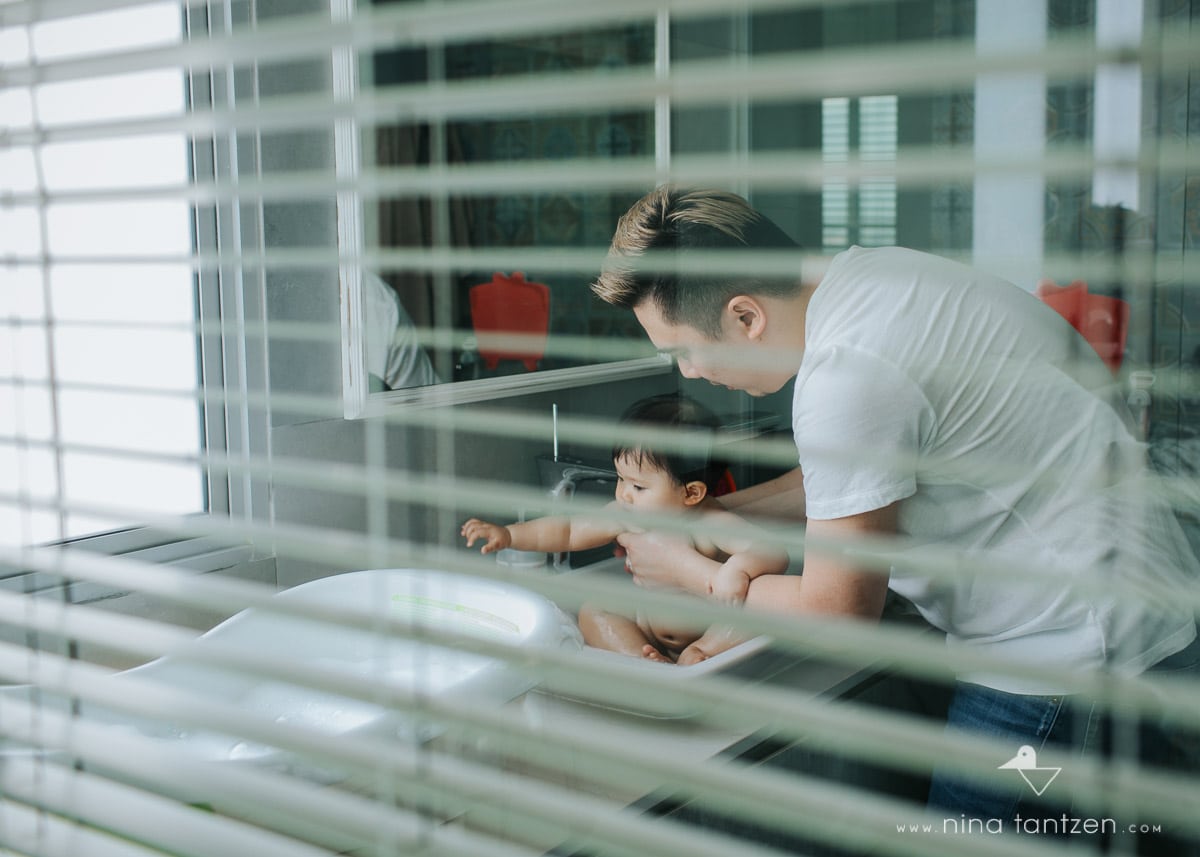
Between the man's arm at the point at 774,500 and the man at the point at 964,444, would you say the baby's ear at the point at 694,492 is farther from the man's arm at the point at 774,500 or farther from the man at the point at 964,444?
the man at the point at 964,444

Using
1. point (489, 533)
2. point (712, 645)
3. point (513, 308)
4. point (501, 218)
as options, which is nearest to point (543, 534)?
point (489, 533)

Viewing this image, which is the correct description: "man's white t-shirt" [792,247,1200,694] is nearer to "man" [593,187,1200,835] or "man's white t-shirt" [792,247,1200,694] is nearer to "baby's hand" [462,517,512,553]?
"man" [593,187,1200,835]

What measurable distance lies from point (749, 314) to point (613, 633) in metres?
0.52

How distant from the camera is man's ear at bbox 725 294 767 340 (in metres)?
1.22

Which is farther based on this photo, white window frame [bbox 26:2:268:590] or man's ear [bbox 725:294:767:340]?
white window frame [bbox 26:2:268:590]

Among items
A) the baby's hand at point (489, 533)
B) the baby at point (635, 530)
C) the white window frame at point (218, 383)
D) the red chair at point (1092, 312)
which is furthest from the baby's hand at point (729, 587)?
the red chair at point (1092, 312)

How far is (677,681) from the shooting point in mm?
440

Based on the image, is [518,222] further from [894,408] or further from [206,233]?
[894,408]

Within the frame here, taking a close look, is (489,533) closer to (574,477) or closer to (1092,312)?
(574,477)

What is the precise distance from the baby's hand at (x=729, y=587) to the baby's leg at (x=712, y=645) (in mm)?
103

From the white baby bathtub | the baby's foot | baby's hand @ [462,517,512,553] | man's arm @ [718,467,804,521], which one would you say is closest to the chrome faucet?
baby's hand @ [462,517,512,553]

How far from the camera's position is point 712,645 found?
1436mm

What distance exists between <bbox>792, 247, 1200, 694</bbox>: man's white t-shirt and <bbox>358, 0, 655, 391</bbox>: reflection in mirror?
62 cm

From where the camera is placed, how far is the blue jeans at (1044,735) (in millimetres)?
1196
